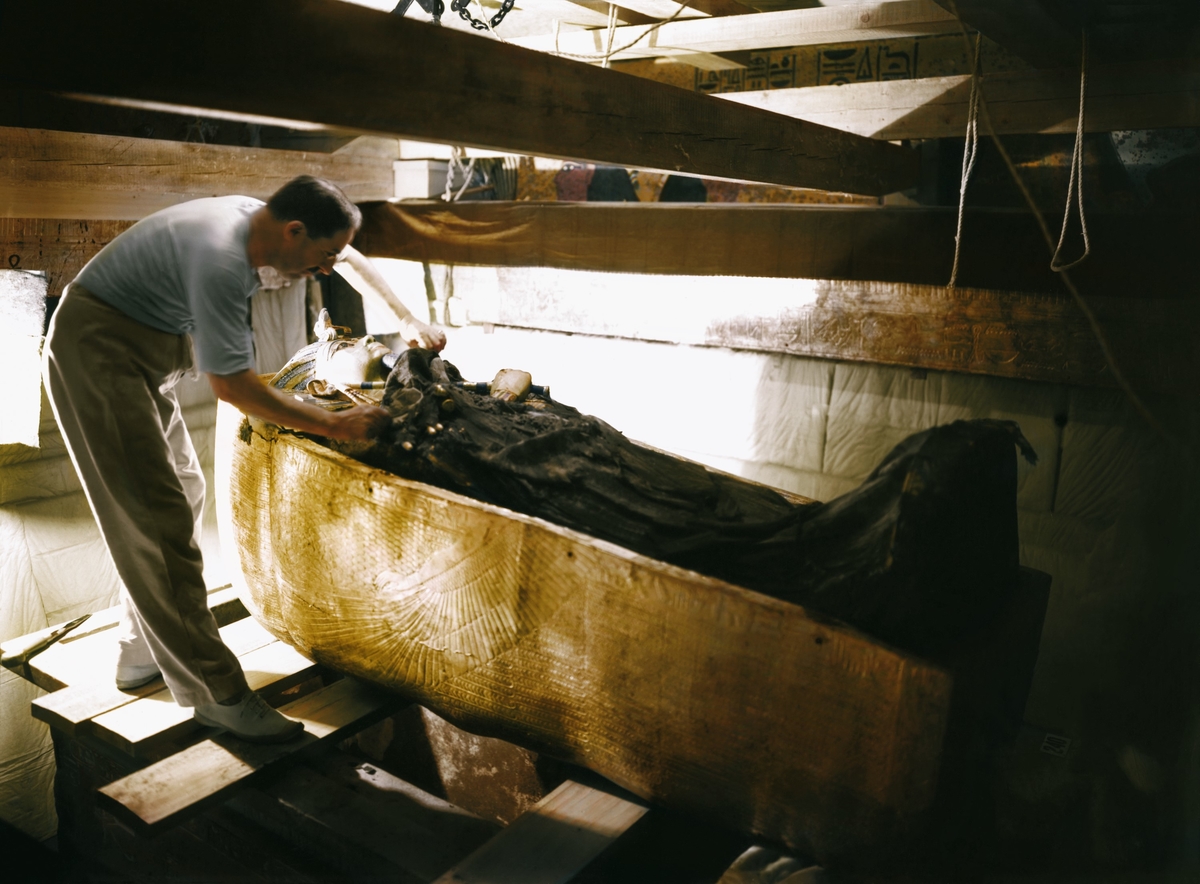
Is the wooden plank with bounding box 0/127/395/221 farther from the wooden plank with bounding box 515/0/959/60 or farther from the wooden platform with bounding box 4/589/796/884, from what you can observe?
the wooden platform with bounding box 4/589/796/884

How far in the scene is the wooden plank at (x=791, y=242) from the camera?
8.84 feet

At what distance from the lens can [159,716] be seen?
2439 millimetres

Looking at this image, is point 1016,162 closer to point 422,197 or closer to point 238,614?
point 422,197

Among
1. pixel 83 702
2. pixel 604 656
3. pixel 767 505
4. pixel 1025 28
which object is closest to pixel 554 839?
pixel 604 656

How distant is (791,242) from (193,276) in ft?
7.14

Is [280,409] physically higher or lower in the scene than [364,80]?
lower

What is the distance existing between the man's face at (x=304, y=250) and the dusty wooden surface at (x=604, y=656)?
1.96ft

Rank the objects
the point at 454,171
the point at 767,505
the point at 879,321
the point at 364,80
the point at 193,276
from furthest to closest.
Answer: the point at 454,171 < the point at 879,321 < the point at 767,505 < the point at 193,276 < the point at 364,80

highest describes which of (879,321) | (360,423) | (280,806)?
(879,321)

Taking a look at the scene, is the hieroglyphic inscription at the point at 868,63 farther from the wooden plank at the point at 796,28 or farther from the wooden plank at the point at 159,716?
the wooden plank at the point at 159,716

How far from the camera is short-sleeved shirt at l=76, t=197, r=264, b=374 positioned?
79.9 inches

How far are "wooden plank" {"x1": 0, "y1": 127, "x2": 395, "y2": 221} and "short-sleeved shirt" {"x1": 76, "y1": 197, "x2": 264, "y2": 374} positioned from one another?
1317mm

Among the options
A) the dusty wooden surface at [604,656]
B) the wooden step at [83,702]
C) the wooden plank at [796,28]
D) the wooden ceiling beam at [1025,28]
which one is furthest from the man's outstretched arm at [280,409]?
the wooden ceiling beam at [1025,28]

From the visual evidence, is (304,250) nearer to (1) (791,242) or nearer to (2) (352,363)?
(2) (352,363)
